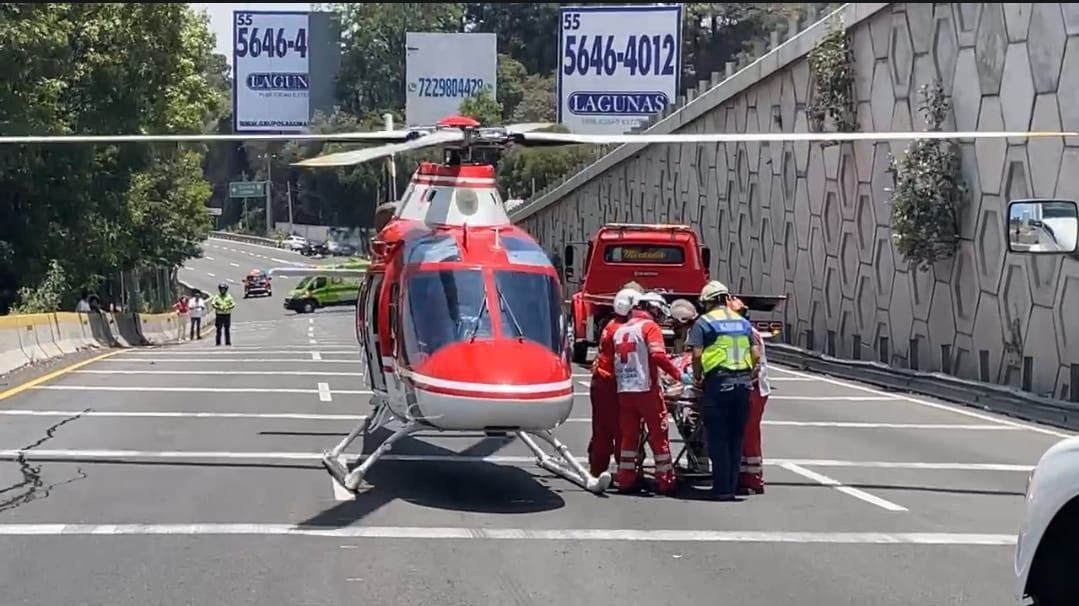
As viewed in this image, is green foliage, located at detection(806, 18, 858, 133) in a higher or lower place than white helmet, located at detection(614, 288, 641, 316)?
higher

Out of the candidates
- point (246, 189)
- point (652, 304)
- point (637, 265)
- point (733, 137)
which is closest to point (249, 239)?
point (246, 189)

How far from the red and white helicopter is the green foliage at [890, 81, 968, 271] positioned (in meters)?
10.5

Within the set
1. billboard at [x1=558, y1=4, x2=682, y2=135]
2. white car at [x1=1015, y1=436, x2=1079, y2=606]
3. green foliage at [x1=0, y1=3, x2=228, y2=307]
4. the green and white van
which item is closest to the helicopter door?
white car at [x1=1015, y1=436, x2=1079, y2=606]

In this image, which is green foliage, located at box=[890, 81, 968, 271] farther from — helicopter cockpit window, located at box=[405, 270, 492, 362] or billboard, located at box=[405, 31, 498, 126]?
billboard, located at box=[405, 31, 498, 126]

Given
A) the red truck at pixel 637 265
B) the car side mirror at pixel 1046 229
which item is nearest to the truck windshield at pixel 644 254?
the red truck at pixel 637 265

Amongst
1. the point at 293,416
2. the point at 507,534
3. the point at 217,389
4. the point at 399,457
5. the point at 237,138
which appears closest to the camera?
the point at 507,534

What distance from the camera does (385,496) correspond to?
12.2 meters

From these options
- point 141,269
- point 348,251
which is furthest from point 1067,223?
point 348,251

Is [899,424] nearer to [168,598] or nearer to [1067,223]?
[1067,223]

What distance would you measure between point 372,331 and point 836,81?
1700cm

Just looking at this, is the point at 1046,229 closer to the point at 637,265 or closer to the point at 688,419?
the point at 688,419

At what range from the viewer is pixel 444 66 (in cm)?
6406

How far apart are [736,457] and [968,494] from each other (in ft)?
7.23

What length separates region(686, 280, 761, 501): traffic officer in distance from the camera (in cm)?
1220
